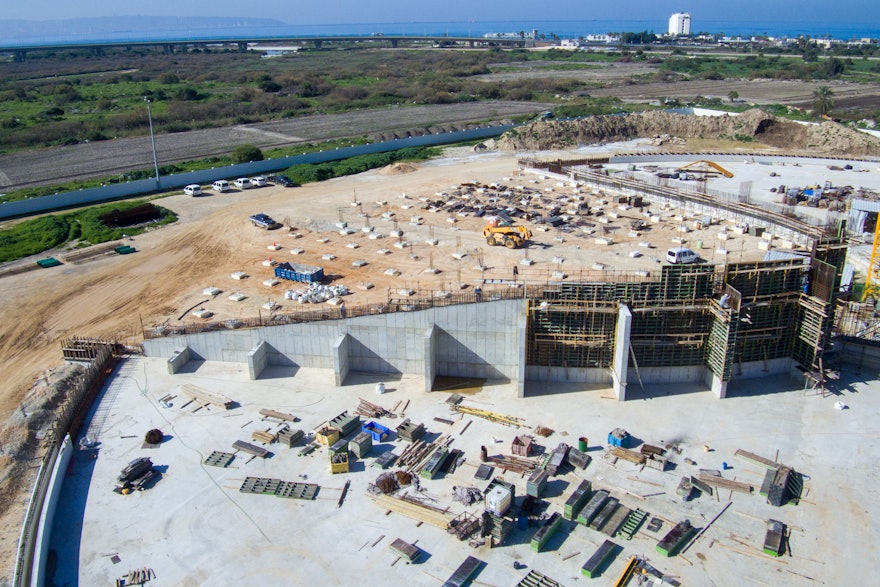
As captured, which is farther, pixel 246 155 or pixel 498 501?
pixel 246 155

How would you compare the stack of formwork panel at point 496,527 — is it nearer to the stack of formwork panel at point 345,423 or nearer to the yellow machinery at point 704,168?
the stack of formwork panel at point 345,423

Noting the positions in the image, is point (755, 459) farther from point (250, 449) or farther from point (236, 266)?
point (236, 266)

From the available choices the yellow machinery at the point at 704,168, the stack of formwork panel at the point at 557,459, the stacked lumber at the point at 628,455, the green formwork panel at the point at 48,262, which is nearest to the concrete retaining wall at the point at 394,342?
the stack of formwork panel at the point at 557,459

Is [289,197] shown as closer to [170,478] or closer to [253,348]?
[253,348]

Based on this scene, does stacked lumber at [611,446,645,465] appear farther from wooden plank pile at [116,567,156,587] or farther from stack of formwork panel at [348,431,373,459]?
wooden plank pile at [116,567,156,587]

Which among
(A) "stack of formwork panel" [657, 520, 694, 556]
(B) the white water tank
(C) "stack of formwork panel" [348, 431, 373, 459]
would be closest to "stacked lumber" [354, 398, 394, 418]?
(C) "stack of formwork panel" [348, 431, 373, 459]

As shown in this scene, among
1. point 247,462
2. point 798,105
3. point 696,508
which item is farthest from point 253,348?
point 798,105

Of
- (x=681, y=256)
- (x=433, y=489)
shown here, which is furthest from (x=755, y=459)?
(x=681, y=256)
